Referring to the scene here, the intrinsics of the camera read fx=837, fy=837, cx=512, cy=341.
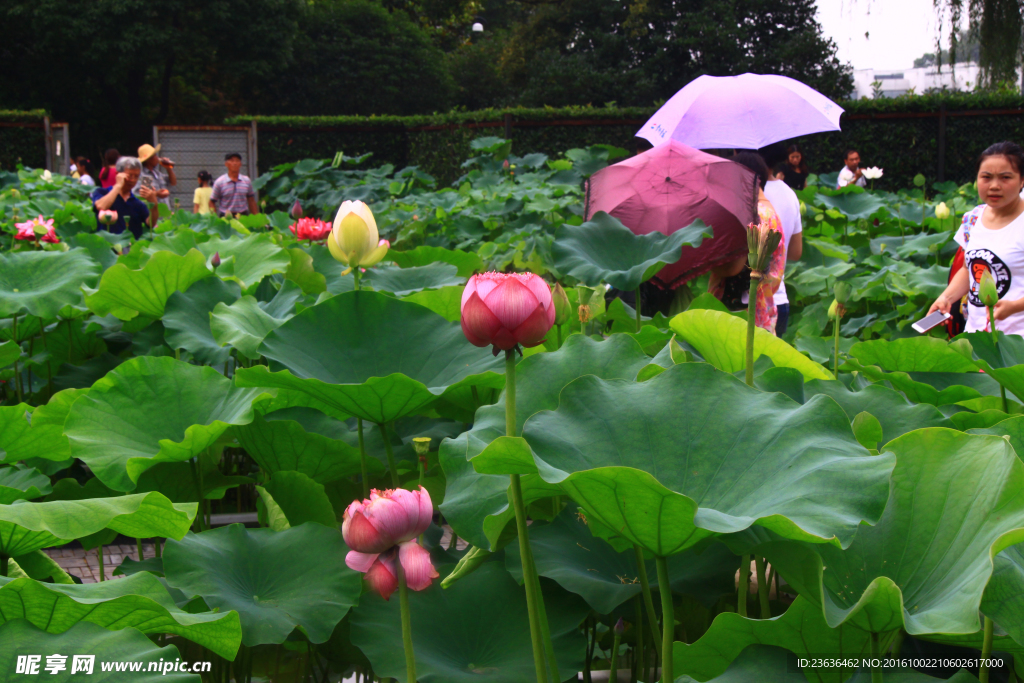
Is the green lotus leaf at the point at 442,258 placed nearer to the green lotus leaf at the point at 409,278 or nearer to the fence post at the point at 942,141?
the green lotus leaf at the point at 409,278

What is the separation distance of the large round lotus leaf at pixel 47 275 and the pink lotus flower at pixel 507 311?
4.86 ft

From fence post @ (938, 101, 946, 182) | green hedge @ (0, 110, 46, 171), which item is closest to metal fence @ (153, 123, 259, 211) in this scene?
green hedge @ (0, 110, 46, 171)

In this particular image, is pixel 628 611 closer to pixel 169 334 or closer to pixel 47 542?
pixel 47 542

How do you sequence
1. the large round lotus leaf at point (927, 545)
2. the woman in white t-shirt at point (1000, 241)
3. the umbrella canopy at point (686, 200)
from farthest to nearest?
the woman in white t-shirt at point (1000, 241), the umbrella canopy at point (686, 200), the large round lotus leaf at point (927, 545)

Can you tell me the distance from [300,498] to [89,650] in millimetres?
484

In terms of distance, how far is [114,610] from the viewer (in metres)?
0.75

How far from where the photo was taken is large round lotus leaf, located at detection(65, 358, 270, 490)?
1104 mm

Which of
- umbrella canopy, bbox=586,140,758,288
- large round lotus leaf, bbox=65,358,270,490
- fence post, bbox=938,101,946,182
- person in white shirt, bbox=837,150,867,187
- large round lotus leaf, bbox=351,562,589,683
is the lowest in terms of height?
large round lotus leaf, bbox=351,562,589,683

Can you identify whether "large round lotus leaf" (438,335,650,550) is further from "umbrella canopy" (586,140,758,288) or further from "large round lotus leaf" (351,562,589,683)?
"umbrella canopy" (586,140,758,288)

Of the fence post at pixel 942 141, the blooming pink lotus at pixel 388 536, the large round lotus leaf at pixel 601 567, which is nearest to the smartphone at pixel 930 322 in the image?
the large round lotus leaf at pixel 601 567

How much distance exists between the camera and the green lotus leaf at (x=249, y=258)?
2135mm

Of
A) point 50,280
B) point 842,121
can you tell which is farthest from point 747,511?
point 842,121

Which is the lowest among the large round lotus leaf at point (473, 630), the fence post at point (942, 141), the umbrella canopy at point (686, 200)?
the large round lotus leaf at point (473, 630)

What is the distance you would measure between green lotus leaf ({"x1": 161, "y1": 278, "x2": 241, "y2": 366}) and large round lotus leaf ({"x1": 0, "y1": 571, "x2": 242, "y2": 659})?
0.81m
